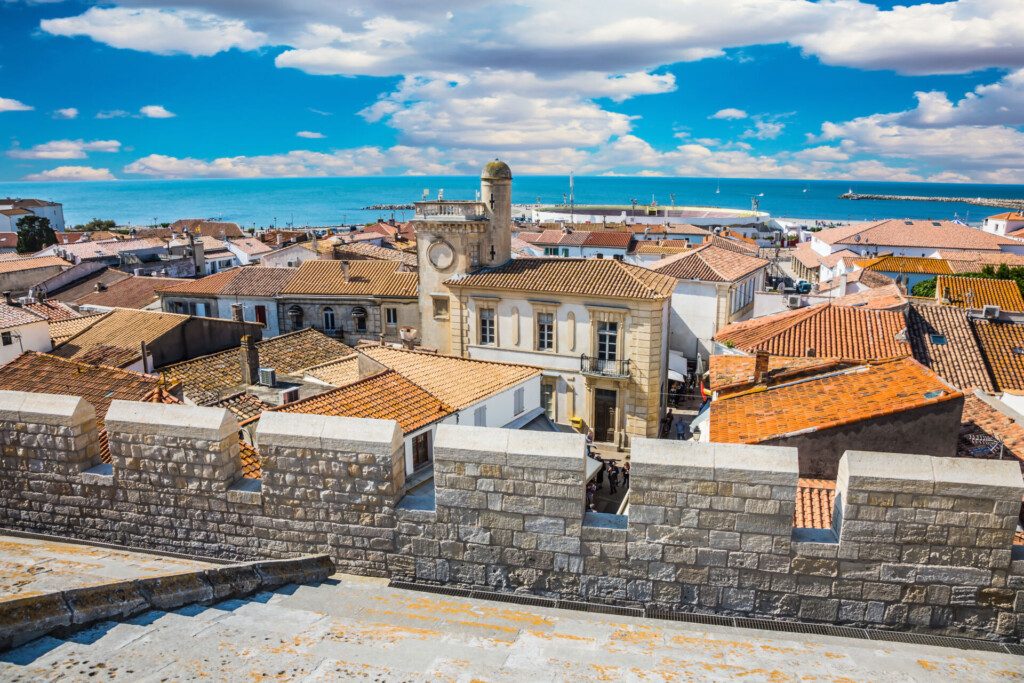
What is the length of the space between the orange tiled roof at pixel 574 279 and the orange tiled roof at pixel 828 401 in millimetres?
14972

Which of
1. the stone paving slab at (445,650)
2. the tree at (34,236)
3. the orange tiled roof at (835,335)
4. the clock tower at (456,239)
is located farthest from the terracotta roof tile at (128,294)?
the tree at (34,236)

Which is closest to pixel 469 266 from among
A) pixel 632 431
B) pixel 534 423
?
pixel 632 431

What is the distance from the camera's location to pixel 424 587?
6.21m

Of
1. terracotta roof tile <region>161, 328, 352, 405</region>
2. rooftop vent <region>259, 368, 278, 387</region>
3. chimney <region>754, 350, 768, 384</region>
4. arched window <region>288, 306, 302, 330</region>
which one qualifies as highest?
chimney <region>754, 350, 768, 384</region>

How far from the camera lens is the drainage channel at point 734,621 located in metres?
5.41

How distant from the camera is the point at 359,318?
39.3 metres

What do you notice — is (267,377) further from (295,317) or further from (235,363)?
(295,317)

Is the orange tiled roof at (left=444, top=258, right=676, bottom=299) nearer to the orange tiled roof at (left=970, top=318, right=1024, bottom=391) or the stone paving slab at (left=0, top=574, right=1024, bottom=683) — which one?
the orange tiled roof at (left=970, top=318, right=1024, bottom=391)

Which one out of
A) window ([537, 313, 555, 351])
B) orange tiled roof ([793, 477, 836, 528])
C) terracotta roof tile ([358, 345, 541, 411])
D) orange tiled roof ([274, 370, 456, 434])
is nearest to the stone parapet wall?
orange tiled roof ([793, 477, 836, 528])

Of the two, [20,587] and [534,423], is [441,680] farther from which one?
[534,423]

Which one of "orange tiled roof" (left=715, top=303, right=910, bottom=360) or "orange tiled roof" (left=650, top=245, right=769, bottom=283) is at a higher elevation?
"orange tiled roof" (left=650, top=245, right=769, bottom=283)

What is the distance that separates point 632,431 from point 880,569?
82.3 ft

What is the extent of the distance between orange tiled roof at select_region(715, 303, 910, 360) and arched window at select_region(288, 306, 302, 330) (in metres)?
25.6

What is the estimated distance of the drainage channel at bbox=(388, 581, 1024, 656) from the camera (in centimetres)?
541
